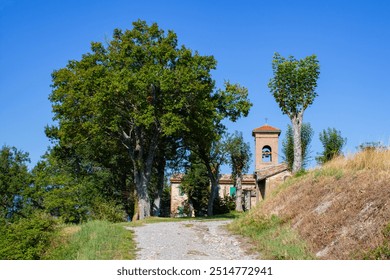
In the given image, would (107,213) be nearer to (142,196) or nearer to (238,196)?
(142,196)

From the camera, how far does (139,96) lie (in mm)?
30609

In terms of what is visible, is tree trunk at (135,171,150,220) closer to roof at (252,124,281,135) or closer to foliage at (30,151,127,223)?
foliage at (30,151,127,223)

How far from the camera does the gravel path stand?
14.2 meters

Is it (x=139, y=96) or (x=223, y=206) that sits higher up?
(x=139, y=96)

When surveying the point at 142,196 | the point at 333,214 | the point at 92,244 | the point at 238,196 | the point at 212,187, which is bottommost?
the point at 92,244

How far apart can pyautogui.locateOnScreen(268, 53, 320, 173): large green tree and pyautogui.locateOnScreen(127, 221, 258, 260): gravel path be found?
1243cm

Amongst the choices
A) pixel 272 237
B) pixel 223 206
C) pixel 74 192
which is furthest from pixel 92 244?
pixel 223 206

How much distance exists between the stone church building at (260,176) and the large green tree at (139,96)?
7.25 meters

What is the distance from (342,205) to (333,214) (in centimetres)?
48

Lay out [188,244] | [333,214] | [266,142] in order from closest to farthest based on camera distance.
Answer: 1. [333,214]
2. [188,244]
3. [266,142]

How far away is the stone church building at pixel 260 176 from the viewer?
42.3 metres

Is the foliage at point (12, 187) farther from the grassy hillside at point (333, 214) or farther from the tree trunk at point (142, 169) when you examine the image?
the grassy hillside at point (333, 214)
